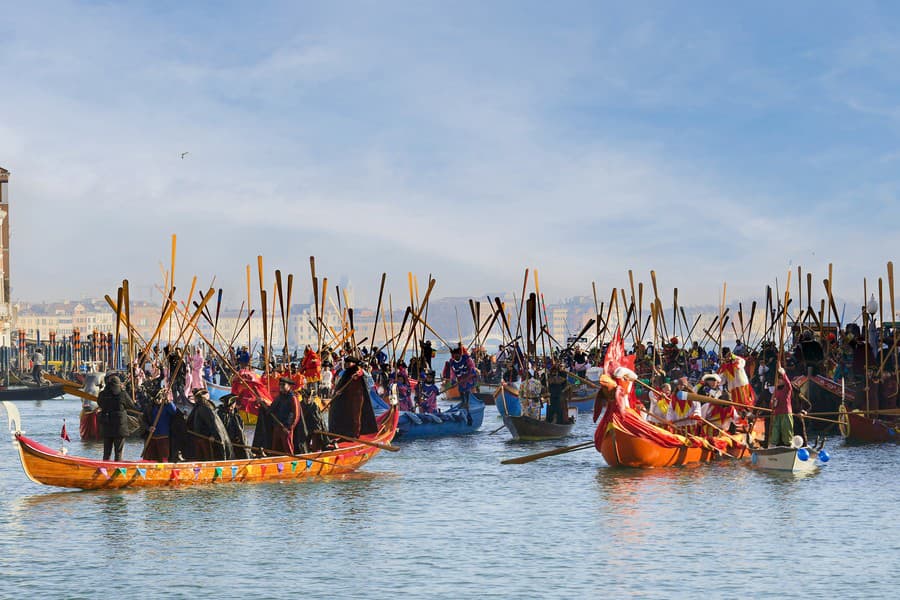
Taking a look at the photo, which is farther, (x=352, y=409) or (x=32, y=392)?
(x=32, y=392)

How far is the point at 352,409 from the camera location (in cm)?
3098

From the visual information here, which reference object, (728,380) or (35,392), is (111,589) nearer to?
(728,380)

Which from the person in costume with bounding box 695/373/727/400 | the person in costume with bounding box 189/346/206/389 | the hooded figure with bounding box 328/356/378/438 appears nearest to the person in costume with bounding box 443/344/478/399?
the person in costume with bounding box 189/346/206/389

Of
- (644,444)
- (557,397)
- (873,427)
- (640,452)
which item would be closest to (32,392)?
(557,397)

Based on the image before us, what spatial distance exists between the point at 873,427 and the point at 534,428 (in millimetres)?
8904

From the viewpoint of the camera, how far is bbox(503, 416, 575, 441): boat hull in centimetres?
3803

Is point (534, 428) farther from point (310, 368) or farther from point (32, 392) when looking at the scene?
point (32, 392)

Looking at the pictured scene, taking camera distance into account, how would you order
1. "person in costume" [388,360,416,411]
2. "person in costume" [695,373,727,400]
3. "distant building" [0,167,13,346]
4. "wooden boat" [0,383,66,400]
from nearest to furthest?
"person in costume" [695,373,727,400] < "person in costume" [388,360,416,411] < "wooden boat" [0,383,66,400] < "distant building" [0,167,13,346]

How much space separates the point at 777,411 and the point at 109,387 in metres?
14.0

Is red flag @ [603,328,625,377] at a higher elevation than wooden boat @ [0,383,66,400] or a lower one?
higher

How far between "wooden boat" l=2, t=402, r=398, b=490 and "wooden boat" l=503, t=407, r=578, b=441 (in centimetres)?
1063

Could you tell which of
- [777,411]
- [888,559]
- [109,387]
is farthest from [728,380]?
[109,387]

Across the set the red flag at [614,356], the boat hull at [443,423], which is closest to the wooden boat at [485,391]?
the boat hull at [443,423]

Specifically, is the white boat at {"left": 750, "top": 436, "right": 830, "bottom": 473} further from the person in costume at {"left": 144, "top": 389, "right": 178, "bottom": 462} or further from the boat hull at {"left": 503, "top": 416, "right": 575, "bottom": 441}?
the person in costume at {"left": 144, "top": 389, "right": 178, "bottom": 462}
